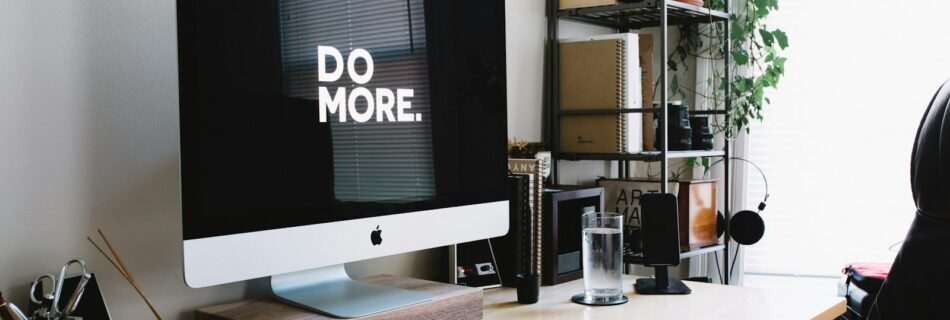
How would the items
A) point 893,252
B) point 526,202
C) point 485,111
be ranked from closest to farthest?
point 485,111
point 526,202
point 893,252

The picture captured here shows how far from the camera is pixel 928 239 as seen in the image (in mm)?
1257

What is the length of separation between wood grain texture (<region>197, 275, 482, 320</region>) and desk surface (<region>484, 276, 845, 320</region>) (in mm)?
117

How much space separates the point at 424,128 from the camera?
159cm

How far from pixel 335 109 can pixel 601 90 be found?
3.84 feet

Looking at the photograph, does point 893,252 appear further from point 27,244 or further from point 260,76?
point 27,244

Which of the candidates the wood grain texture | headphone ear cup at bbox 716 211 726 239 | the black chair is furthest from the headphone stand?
headphone ear cup at bbox 716 211 726 239

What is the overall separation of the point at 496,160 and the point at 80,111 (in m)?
0.82

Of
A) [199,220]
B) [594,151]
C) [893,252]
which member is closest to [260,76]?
[199,220]

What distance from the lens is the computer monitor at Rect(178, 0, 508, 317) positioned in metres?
1.19

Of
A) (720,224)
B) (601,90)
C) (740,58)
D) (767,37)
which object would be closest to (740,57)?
(740,58)

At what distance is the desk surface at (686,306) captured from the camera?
1.66m

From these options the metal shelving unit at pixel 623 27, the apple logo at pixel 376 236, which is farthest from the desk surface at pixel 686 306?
the metal shelving unit at pixel 623 27

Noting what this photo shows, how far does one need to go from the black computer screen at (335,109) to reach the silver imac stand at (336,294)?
139 millimetres

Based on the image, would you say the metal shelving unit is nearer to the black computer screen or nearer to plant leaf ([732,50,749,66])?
plant leaf ([732,50,749,66])
